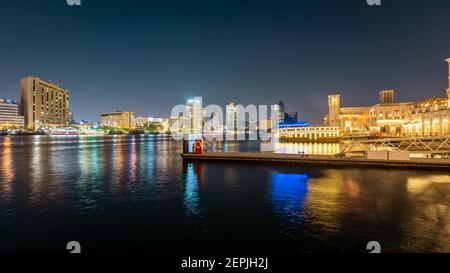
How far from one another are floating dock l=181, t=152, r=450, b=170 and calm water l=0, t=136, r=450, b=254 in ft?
10.9

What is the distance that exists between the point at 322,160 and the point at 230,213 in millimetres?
21860

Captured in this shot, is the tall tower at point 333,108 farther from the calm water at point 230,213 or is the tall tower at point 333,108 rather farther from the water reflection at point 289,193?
the water reflection at point 289,193

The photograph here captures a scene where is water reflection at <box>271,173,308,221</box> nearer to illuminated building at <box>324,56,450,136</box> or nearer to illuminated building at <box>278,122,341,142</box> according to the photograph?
illuminated building at <box>324,56,450,136</box>

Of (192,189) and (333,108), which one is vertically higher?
(333,108)

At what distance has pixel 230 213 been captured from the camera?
51.7ft

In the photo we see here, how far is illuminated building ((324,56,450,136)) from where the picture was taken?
62.6 metres

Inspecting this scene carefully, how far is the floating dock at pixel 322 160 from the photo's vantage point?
30.4 metres

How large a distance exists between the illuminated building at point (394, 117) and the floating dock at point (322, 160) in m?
33.6

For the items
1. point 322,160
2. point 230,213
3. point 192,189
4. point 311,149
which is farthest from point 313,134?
point 230,213

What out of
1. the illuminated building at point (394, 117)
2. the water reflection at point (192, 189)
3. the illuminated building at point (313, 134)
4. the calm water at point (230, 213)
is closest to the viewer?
the calm water at point (230, 213)

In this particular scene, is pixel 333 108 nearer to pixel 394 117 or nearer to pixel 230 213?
pixel 394 117

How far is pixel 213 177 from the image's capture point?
27875 mm

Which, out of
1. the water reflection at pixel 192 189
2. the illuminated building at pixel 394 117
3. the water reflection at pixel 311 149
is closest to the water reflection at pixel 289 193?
the water reflection at pixel 192 189
